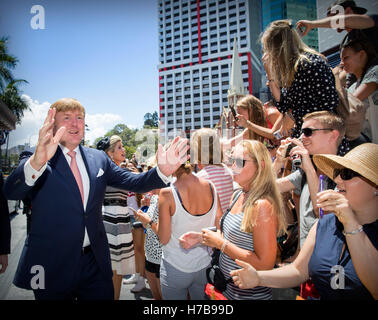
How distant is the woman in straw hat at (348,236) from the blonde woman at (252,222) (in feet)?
0.83

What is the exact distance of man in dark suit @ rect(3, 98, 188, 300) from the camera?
1608 mm

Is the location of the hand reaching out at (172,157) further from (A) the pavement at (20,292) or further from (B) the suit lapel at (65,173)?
(A) the pavement at (20,292)

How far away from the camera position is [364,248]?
110 centimetres

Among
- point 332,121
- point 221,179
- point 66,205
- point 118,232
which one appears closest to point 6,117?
point 66,205

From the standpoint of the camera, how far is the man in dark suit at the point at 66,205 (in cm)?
161

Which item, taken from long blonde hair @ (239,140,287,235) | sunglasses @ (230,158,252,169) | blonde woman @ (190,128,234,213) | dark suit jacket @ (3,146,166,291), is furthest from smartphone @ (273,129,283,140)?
dark suit jacket @ (3,146,166,291)

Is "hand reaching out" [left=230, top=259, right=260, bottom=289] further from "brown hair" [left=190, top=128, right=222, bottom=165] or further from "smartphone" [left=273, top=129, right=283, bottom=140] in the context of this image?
"smartphone" [left=273, top=129, right=283, bottom=140]

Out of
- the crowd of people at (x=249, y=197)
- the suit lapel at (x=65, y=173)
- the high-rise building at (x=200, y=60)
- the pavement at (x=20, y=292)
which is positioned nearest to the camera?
the crowd of people at (x=249, y=197)

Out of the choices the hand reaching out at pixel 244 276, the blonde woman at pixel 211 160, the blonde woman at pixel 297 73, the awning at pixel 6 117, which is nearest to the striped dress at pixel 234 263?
the hand reaching out at pixel 244 276

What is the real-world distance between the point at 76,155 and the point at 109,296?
119 centimetres

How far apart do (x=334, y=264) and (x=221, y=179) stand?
5.65 ft
